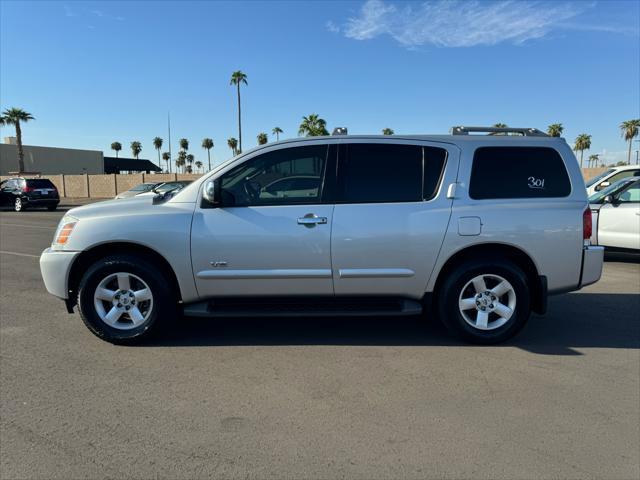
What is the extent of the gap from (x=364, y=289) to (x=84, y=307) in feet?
8.71

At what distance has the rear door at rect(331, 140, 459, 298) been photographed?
4.14 metres

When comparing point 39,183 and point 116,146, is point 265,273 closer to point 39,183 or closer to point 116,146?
point 39,183

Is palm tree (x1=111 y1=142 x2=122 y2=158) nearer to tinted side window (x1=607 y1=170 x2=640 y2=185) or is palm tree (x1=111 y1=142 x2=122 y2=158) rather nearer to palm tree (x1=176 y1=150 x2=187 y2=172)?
palm tree (x1=176 y1=150 x2=187 y2=172)

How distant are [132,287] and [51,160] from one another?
78.7 metres

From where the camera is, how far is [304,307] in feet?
14.1

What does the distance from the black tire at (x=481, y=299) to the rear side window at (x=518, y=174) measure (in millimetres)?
665

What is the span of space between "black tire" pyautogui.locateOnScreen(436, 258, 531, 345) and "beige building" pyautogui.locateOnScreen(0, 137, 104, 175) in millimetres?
75895

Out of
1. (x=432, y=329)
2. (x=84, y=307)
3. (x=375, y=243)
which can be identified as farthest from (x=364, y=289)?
(x=84, y=307)

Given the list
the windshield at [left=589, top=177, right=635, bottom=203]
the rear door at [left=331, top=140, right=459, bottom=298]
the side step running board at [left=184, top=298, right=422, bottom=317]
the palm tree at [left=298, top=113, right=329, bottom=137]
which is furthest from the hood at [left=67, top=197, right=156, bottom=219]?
the palm tree at [left=298, top=113, right=329, bottom=137]

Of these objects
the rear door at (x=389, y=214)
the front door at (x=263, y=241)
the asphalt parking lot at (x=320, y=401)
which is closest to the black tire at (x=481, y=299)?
the asphalt parking lot at (x=320, y=401)

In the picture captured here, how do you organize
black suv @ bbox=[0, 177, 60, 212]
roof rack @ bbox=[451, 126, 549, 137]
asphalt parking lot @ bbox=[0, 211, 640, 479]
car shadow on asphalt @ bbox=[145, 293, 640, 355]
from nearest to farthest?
1. asphalt parking lot @ bbox=[0, 211, 640, 479]
2. car shadow on asphalt @ bbox=[145, 293, 640, 355]
3. roof rack @ bbox=[451, 126, 549, 137]
4. black suv @ bbox=[0, 177, 60, 212]

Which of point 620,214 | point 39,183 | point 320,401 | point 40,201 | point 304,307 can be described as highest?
point 39,183

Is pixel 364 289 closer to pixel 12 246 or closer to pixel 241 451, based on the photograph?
pixel 241 451

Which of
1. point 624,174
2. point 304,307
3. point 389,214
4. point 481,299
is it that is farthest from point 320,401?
point 624,174
